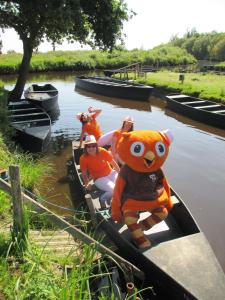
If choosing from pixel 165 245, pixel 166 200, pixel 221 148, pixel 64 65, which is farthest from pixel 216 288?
pixel 64 65

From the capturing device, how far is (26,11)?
17.0 metres

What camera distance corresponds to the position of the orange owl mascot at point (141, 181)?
18.1 ft

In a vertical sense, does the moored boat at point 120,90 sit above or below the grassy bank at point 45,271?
below

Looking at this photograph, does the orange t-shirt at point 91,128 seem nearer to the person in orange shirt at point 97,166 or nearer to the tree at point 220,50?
the person in orange shirt at point 97,166

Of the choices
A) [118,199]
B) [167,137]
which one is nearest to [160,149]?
[167,137]

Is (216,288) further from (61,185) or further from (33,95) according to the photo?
(33,95)

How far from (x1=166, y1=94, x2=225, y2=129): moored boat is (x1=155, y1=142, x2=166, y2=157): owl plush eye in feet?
35.9

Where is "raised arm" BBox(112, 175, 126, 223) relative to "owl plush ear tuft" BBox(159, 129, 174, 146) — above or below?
below

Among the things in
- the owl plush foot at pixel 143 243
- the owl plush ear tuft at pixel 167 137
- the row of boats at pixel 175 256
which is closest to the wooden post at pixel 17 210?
the row of boats at pixel 175 256

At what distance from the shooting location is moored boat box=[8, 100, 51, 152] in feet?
38.5

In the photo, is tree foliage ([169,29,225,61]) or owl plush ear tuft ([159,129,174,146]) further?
tree foliage ([169,29,225,61])

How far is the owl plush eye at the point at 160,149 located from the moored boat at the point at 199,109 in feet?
35.9

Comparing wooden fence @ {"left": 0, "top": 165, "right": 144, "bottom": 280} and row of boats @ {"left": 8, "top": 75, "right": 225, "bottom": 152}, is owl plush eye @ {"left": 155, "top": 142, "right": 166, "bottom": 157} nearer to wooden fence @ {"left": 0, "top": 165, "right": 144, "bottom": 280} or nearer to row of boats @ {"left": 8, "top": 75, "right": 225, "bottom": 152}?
wooden fence @ {"left": 0, "top": 165, "right": 144, "bottom": 280}

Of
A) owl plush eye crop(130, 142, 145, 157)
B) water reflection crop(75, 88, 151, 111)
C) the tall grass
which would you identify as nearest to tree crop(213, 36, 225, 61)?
water reflection crop(75, 88, 151, 111)
